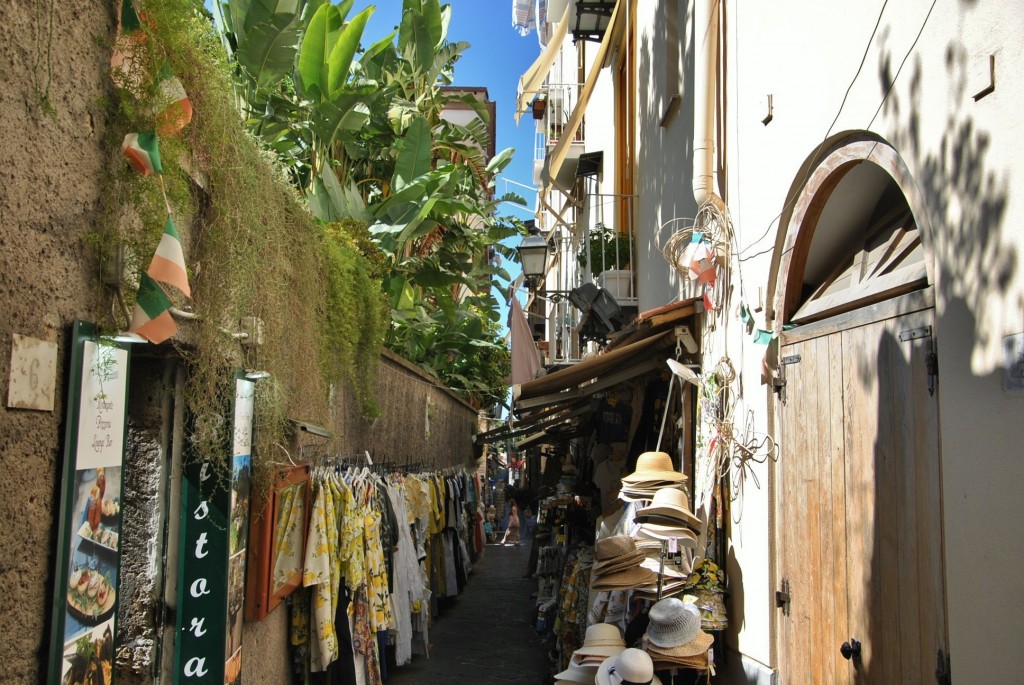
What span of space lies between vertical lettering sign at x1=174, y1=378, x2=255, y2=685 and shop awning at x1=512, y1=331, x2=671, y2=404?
11.5 feet

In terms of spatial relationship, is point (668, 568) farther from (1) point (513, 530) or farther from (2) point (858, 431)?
(1) point (513, 530)

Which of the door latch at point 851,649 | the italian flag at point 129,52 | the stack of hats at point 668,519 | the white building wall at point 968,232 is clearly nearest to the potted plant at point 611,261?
the stack of hats at point 668,519

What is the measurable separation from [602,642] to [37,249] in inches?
165

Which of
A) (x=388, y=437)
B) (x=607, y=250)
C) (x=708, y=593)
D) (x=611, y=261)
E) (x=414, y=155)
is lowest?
(x=708, y=593)

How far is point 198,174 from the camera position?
191 inches

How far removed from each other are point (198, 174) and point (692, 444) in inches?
192

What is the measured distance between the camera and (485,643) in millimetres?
11680

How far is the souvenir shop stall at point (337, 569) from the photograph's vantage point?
256 inches

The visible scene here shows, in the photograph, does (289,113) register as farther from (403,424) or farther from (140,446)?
(140,446)

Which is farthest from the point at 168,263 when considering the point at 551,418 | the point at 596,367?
the point at 551,418

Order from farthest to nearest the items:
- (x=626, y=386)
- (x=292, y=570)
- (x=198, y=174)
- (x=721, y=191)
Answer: (x=626, y=386)
(x=721, y=191)
(x=292, y=570)
(x=198, y=174)

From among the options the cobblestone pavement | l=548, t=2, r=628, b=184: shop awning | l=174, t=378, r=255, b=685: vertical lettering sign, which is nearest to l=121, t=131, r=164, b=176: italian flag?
l=174, t=378, r=255, b=685: vertical lettering sign

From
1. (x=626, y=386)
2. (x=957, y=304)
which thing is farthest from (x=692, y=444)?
(x=957, y=304)

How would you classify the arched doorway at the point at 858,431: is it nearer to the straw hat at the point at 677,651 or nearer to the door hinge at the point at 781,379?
the door hinge at the point at 781,379
